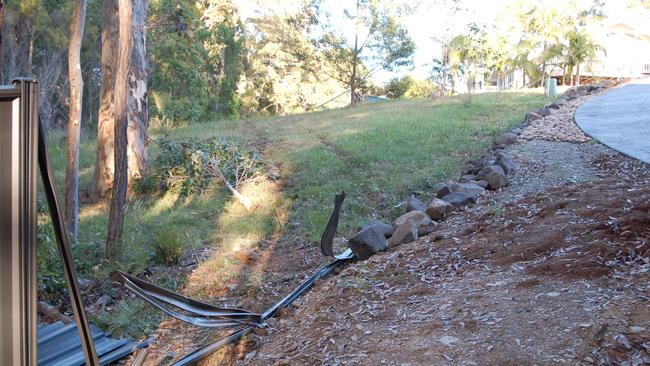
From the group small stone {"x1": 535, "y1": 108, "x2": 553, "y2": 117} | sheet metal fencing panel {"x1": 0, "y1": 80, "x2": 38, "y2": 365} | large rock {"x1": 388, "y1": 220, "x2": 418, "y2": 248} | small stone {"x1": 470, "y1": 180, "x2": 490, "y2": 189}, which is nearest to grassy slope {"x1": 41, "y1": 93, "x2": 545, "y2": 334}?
small stone {"x1": 535, "y1": 108, "x2": 553, "y2": 117}

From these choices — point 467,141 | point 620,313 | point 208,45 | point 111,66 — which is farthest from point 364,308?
point 208,45

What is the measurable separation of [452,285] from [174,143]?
8023 mm

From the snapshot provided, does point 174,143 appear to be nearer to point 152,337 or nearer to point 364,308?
point 152,337

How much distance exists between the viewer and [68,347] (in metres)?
3.65

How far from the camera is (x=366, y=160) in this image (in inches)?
433

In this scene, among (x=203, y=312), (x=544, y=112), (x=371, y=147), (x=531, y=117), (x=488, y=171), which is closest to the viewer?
(x=203, y=312)

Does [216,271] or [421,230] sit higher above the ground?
[421,230]

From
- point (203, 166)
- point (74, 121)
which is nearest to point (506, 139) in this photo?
point (203, 166)

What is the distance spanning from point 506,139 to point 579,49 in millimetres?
14143

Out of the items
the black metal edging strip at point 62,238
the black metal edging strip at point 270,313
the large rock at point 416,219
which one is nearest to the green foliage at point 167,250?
the black metal edging strip at point 270,313

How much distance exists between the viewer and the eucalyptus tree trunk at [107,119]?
11.5 m

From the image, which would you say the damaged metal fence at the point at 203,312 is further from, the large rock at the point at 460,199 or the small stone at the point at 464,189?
the small stone at the point at 464,189

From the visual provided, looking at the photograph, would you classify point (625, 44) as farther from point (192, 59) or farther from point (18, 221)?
point (18, 221)

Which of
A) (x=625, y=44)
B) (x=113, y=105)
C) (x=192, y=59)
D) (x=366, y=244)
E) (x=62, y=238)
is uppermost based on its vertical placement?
(x=625, y=44)
